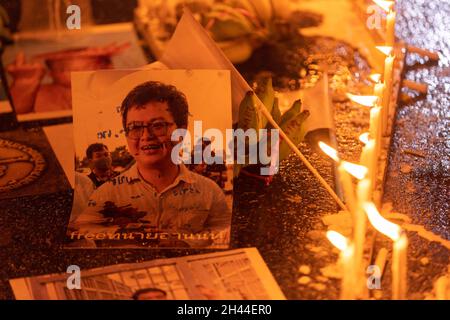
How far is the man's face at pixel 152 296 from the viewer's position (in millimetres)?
1210

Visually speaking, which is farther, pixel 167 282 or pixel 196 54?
pixel 196 54

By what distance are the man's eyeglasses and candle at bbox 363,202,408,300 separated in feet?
1.42

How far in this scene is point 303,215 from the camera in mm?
1433

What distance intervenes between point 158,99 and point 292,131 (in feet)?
0.97

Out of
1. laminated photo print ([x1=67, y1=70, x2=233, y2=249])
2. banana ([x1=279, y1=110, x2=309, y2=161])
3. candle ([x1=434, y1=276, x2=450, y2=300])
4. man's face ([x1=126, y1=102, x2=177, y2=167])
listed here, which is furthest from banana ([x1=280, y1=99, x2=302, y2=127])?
candle ([x1=434, y1=276, x2=450, y2=300])

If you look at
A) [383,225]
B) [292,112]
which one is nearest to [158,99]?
[292,112]

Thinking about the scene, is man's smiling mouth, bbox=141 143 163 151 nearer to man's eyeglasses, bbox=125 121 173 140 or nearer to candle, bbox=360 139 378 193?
man's eyeglasses, bbox=125 121 173 140

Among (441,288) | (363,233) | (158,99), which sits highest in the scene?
(158,99)

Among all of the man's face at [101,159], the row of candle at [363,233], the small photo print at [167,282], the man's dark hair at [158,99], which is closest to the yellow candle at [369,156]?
the row of candle at [363,233]

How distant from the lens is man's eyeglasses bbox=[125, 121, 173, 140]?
55.7 inches

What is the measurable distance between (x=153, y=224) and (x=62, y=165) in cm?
32

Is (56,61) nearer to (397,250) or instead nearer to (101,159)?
(101,159)

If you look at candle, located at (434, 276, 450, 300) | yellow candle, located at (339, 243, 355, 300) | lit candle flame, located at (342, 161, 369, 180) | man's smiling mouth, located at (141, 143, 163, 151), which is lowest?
candle, located at (434, 276, 450, 300)

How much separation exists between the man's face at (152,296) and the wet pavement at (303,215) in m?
0.10
